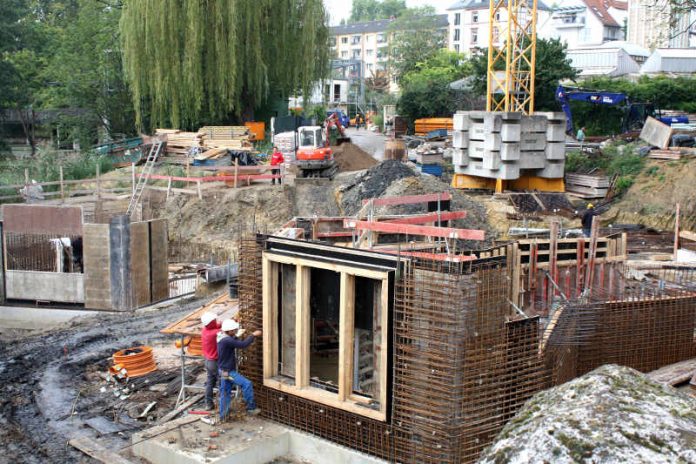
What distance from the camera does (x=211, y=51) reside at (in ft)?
111

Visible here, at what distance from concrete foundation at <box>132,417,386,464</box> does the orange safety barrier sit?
3.01m

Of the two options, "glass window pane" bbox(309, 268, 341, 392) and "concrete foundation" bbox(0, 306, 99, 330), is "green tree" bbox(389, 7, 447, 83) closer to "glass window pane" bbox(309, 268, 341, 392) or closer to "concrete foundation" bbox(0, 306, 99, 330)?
→ "concrete foundation" bbox(0, 306, 99, 330)

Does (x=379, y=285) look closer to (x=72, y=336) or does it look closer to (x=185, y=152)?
(x=72, y=336)

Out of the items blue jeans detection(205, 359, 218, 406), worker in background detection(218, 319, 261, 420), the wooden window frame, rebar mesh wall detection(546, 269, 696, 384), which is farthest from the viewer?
rebar mesh wall detection(546, 269, 696, 384)

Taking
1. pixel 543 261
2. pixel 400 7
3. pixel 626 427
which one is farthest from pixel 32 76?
pixel 400 7

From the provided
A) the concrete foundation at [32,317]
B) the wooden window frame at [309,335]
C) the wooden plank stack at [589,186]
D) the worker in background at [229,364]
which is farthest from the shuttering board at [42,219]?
the wooden plank stack at [589,186]

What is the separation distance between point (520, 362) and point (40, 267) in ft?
47.2

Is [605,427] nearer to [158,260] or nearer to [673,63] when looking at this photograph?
[158,260]

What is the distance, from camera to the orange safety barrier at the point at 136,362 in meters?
13.1

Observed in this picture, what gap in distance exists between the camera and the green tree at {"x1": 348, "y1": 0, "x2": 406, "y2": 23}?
149 m

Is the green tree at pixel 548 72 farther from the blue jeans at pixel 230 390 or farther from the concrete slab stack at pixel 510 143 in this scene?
the blue jeans at pixel 230 390

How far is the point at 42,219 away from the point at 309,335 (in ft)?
38.0

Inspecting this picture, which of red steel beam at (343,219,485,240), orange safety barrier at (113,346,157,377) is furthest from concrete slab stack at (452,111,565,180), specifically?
orange safety barrier at (113,346,157,377)

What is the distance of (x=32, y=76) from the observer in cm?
4528
